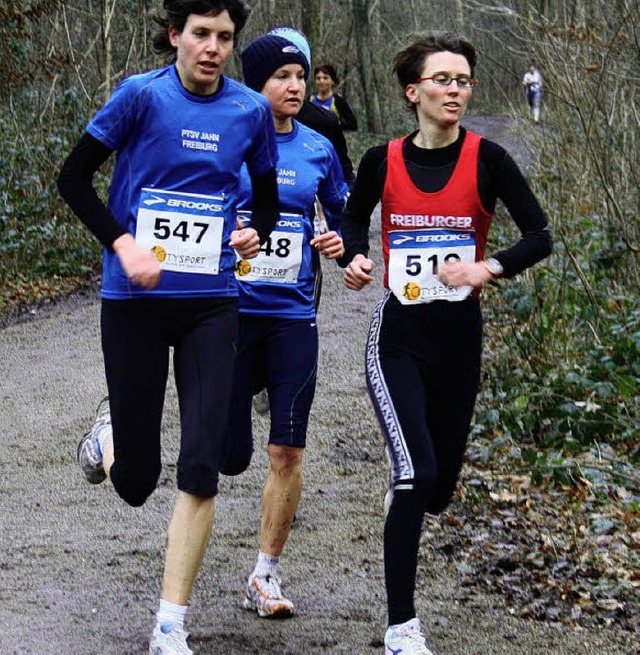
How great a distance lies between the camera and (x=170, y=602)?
13.7 feet

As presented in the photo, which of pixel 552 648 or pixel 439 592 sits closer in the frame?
pixel 552 648

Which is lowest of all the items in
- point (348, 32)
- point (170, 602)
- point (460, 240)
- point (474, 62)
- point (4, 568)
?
point (4, 568)

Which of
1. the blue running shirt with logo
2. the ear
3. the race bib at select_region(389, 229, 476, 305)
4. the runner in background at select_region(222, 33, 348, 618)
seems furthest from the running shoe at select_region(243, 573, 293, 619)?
the ear

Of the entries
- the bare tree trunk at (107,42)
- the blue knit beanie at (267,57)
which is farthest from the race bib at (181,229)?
the bare tree trunk at (107,42)

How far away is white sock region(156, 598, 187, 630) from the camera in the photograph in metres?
4.16

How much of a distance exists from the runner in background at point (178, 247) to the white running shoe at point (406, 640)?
0.70 metres

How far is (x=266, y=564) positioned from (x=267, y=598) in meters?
0.15

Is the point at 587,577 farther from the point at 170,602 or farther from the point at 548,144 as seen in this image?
the point at 548,144

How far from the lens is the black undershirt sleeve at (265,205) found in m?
4.81

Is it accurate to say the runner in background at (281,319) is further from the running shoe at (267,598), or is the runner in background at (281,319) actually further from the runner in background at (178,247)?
the runner in background at (178,247)

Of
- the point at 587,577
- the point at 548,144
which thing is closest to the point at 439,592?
the point at 587,577

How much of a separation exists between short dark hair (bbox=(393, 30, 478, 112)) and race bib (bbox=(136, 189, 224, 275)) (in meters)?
0.95

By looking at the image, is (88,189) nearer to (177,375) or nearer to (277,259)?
(177,375)

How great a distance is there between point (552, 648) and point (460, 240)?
157 centimetres
